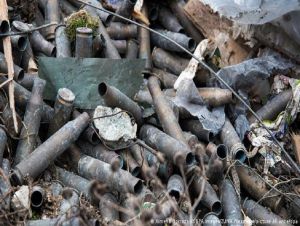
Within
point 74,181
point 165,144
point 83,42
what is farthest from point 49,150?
point 83,42

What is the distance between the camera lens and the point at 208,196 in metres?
3.90

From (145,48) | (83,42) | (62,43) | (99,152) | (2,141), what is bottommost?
(99,152)

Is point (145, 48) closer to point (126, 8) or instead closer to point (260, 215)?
point (126, 8)

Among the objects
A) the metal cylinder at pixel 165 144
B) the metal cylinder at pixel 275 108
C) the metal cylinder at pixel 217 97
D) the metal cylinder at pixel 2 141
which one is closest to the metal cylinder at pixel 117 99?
the metal cylinder at pixel 165 144

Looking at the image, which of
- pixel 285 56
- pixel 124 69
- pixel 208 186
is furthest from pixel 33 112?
pixel 285 56

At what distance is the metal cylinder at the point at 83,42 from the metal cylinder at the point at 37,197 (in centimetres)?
135

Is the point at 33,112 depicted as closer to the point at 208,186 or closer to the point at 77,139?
the point at 77,139

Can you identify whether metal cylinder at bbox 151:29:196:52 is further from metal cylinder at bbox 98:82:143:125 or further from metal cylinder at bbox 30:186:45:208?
metal cylinder at bbox 30:186:45:208

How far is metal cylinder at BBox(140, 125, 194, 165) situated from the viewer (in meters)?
3.94

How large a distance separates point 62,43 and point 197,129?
137 cm

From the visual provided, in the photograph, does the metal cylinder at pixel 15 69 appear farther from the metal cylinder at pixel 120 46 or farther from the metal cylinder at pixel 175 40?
the metal cylinder at pixel 175 40

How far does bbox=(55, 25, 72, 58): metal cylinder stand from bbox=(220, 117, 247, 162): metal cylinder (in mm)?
1442

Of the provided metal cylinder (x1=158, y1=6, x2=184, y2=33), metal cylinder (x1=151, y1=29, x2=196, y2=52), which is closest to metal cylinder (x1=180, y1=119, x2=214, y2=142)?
metal cylinder (x1=151, y1=29, x2=196, y2=52)

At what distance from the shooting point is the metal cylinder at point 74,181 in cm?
387
